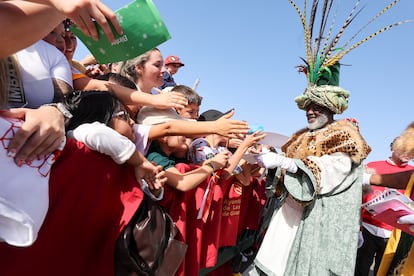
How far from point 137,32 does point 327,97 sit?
7.66 feet

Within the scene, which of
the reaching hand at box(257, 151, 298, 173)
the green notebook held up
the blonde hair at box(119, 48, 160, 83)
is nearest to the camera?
the green notebook held up

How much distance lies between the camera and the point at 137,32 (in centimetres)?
113

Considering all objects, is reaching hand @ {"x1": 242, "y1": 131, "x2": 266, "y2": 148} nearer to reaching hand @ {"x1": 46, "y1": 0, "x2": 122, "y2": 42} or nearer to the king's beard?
the king's beard

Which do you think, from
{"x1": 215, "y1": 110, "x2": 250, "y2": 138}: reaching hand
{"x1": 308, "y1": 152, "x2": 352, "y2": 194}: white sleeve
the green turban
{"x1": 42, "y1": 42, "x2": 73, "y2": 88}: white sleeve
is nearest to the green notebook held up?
{"x1": 42, "y1": 42, "x2": 73, "y2": 88}: white sleeve

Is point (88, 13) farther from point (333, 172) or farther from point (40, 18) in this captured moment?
point (333, 172)

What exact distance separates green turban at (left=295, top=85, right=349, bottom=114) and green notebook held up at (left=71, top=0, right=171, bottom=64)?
2197 mm

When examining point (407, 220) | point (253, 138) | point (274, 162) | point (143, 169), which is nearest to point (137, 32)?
point (143, 169)

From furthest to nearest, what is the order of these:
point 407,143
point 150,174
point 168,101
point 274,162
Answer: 1. point 274,162
2. point 407,143
3. point 168,101
4. point 150,174

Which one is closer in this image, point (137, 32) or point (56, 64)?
point (137, 32)

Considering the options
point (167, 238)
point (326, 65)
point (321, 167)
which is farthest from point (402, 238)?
point (167, 238)

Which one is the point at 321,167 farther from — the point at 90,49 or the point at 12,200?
the point at 12,200

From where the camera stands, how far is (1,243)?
1158mm

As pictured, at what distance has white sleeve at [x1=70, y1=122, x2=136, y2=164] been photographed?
125cm

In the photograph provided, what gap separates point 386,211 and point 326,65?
1626 mm
